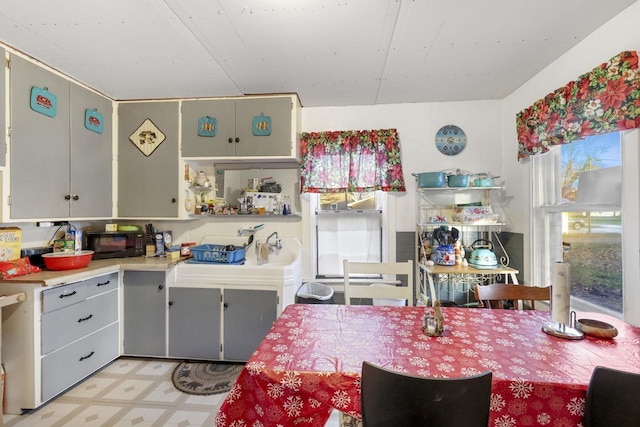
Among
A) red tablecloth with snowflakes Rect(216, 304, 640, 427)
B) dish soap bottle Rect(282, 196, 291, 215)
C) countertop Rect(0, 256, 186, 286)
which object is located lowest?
red tablecloth with snowflakes Rect(216, 304, 640, 427)

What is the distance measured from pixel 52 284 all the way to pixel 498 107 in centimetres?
389

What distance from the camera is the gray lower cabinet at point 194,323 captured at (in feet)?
7.85

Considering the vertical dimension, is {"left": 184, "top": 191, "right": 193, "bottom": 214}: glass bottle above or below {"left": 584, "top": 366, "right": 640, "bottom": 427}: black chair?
above

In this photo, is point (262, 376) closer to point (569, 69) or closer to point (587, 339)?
point (587, 339)

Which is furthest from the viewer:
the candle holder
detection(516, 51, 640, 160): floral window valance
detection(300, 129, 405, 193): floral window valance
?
detection(300, 129, 405, 193): floral window valance

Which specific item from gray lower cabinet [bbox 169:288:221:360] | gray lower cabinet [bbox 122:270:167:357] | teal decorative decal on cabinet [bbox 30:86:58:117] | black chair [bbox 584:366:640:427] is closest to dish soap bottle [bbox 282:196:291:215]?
gray lower cabinet [bbox 169:288:221:360]

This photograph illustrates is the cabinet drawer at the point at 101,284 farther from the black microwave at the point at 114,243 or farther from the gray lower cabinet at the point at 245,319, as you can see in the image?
the gray lower cabinet at the point at 245,319

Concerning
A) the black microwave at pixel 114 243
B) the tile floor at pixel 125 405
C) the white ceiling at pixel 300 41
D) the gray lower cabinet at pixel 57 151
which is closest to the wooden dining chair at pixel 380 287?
the tile floor at pixel 125 405

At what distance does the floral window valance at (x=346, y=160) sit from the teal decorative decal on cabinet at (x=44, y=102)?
1958mm

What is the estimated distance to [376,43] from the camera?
72.1 inches

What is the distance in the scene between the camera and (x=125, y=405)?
6.24 feet

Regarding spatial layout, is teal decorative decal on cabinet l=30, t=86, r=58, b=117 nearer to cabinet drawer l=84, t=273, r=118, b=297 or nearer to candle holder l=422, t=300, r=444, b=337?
cabinet drawer l=84, t=273, r=118, b=297

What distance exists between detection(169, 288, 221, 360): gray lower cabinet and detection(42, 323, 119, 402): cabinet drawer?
0.47 metres

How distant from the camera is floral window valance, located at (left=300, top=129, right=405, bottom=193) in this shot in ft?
9.10
